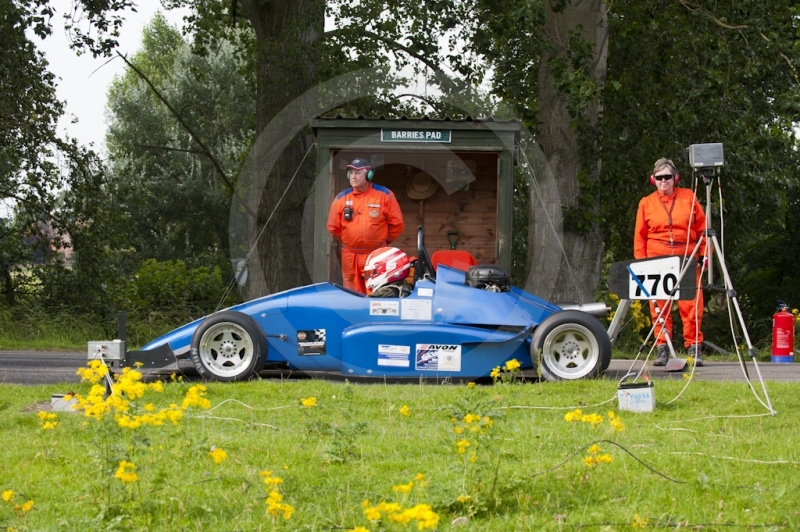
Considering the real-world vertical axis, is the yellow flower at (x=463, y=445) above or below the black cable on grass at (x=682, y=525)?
above

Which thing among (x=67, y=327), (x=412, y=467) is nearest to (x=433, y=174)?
(x=67, y=327)

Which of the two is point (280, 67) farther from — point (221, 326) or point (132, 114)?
point (132, 114)

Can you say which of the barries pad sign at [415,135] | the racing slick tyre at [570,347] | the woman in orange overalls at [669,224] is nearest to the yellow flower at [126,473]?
the racing slick tyre at [570,347]

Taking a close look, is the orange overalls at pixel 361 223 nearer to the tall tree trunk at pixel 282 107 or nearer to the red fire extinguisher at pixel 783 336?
the red fire extinguisher at pixel 783 336

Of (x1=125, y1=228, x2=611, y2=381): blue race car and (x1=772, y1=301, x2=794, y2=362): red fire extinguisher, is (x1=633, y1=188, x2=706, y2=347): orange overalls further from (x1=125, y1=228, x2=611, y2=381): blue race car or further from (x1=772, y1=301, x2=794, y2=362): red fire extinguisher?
(x1=125, y1=228, x2=611, y2=381): blue race car

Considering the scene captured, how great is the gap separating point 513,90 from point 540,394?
899cm

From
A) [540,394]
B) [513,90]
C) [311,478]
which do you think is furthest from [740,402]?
[513,90]

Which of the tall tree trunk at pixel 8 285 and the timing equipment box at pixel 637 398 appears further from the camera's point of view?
the tall tree trunk at pixel 8 285

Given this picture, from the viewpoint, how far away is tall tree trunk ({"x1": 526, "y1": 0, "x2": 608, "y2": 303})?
603 inches

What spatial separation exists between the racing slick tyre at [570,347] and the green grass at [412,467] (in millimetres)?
1267

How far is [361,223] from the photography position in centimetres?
1219

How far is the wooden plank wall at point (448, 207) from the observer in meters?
15.8

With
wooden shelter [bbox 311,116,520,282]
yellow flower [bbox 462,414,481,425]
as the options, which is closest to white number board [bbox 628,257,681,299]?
wooden shelter [bbox 311,116,520,282]

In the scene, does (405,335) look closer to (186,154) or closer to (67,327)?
(67,327)
